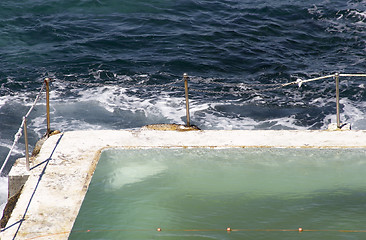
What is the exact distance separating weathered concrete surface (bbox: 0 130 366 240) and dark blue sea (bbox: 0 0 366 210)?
1573 millimetres

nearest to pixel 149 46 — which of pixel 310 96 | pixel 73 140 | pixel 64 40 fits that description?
pixel 64 40

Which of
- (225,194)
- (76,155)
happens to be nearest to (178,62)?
(76,155)

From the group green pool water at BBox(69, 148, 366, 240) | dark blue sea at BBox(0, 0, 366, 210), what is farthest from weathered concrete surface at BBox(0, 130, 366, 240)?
dark blue sea at BBox(0, 0, 366, 210)

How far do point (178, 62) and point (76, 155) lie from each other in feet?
28.7

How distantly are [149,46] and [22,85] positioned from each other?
4.52 metres

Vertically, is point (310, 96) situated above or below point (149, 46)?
below

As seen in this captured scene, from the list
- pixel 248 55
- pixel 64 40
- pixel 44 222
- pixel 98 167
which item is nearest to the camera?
pixel 44 222

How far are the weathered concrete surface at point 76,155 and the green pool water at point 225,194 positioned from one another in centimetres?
16

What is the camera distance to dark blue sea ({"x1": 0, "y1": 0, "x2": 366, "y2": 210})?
1238 cm

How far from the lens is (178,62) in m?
15.6

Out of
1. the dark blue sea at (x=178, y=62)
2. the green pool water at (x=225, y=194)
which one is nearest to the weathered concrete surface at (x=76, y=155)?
the green pool water at (x=225, y=194)

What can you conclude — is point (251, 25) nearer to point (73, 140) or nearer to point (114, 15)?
point (114, 15)

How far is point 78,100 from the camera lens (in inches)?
517

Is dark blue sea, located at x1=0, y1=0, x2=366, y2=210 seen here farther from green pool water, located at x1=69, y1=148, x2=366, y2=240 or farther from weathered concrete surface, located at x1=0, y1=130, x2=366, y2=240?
green pool water, located at x1=69, y1=148, x2=366, y2=240
